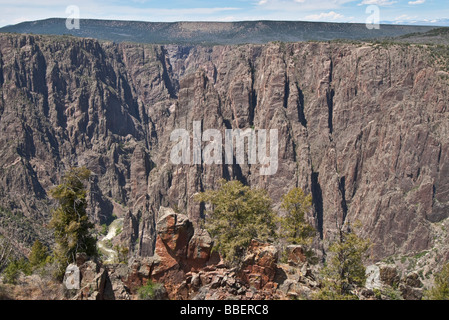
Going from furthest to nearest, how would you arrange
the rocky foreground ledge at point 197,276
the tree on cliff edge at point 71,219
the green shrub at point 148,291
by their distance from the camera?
the tree on cliff edge at point 71,219, the green shrub at point 148,291, the rocky foreground ledge at point 197,276

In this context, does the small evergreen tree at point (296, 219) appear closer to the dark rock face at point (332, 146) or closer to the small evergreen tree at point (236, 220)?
the small evergreen tree at point (236, 220)

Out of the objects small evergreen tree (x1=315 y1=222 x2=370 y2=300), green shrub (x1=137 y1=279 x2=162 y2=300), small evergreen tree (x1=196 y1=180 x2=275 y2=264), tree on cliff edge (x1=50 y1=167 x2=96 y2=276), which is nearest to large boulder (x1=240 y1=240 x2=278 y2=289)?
small evergreen tree (x1=196 y1=180 x2=275 y2=264)

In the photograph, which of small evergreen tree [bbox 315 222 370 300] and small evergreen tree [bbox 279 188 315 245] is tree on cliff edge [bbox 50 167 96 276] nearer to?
small evergreen tree [bbox 279 188 315 245]

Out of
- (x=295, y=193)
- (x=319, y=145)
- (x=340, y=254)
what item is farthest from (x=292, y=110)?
(x=340, y=254)

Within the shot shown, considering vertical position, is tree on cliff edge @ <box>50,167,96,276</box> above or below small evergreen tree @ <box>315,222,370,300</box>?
above

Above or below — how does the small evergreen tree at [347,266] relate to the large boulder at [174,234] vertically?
below

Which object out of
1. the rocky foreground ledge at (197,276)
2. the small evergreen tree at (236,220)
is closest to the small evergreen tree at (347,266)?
the rocky foreground ledge at (197,276)

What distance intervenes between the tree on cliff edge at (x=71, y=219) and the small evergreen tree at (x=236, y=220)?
1276 centimetres

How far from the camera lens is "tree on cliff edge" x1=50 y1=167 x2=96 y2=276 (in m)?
35.8

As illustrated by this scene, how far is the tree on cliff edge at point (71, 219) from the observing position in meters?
35.8

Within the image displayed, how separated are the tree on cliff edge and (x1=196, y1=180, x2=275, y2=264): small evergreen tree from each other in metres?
12.8

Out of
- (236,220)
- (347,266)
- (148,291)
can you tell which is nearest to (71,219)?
(148,291)

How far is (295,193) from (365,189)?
116 metres
